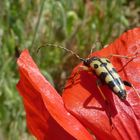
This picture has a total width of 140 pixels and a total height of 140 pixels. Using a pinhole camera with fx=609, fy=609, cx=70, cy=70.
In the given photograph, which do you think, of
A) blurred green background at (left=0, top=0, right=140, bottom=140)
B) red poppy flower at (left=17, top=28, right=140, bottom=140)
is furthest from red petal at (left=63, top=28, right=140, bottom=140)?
blurred green background at (left=0, top=0, right=140, bottom=140)

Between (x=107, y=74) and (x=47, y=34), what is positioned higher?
(x=107, y=74)

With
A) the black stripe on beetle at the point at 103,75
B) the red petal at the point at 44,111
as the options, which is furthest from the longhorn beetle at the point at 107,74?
the red petal at the point at 44,111

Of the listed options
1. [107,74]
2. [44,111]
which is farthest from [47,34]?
[44,111]

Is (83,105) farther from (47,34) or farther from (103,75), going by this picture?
(47,34)

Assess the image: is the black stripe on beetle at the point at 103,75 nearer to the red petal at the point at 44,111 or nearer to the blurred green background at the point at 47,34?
the red petal at the point at 44,111

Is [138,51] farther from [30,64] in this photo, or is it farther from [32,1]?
[32,1]

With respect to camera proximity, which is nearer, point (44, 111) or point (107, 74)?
point (44, 111)
